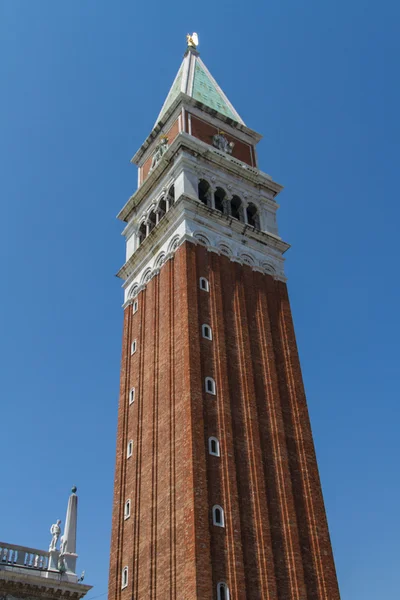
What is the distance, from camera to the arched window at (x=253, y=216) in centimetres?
4825

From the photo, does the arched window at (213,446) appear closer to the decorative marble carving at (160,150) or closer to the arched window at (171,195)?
the arched window at (171,195)

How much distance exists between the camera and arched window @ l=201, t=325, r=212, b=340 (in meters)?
38.4

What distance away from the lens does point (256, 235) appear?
46281mm

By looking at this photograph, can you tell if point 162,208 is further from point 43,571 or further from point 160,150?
point 43,571

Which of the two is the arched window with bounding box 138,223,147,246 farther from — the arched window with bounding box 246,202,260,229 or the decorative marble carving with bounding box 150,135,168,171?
the arched window with bounding box 246,202,260,229

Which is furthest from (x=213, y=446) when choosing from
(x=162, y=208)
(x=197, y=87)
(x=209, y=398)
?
(x=197, y=87)

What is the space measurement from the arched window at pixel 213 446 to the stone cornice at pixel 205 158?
21581mm

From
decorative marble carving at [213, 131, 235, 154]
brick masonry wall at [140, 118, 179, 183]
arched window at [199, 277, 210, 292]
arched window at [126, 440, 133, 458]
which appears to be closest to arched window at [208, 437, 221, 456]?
arched window at [126, 440, 133, 458]

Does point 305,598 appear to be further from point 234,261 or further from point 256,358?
point 234,261

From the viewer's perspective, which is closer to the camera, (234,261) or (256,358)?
(256,358)

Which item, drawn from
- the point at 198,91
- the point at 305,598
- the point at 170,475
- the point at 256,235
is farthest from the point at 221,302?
the point at 198,91

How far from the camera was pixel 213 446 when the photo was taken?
111 ft

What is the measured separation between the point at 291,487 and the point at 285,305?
1312 centimetres

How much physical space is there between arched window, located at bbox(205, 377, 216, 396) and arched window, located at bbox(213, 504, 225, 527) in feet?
20.8
